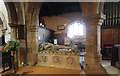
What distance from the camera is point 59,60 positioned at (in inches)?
130

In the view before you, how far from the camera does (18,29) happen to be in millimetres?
3453

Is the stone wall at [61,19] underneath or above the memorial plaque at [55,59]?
above

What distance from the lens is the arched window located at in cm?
920

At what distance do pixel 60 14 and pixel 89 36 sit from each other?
26.5ft

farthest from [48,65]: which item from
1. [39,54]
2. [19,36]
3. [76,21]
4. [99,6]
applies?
[76,21]

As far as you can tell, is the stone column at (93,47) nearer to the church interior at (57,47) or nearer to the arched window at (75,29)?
the church interior at (57,47)

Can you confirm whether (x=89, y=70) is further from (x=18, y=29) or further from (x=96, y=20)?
(x=18, y=29)

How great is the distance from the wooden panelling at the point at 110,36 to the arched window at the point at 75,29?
359 centimetres

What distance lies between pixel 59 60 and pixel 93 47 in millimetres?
→ 1769

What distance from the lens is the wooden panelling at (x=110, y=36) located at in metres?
5.30

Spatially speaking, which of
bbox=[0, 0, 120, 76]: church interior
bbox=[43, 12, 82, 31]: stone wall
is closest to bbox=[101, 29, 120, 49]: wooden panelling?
bbox=[0, 0, 120, 76]: church interior

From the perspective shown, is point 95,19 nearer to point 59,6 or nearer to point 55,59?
point 55,59

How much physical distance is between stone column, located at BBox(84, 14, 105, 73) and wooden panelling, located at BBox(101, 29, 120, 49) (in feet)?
12.5

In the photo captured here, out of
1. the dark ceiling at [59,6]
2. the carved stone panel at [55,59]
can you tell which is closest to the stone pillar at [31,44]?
the carved stone panel at [55,59]
